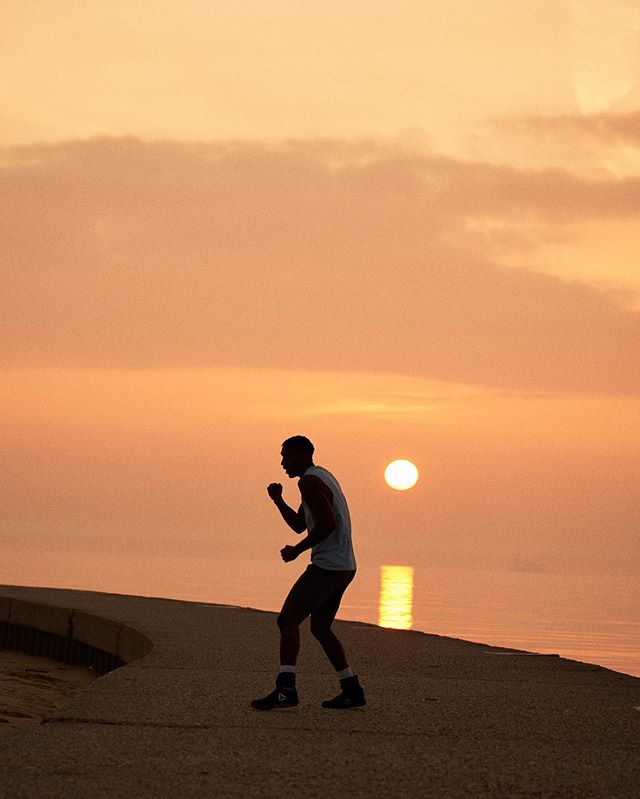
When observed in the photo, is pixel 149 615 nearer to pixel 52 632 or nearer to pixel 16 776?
pixel 52 632

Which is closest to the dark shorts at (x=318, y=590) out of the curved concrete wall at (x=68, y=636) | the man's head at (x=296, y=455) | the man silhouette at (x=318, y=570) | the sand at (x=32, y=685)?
the man silhouette at (x=318, y=570)

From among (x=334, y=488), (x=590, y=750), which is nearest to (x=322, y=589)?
(x=334, y=488)

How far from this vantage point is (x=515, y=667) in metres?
13.3

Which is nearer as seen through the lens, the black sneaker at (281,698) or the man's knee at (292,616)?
the black sneaker at (281,698)

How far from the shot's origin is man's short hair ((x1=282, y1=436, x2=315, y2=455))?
958 centimetres

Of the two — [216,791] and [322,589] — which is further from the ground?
[322,589]

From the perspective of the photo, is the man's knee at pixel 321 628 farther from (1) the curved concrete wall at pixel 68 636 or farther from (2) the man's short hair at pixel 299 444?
(1) the curved concrete wall at pixel 68 636

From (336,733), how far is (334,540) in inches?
66.0

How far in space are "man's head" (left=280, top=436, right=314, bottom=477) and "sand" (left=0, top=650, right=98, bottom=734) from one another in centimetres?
265

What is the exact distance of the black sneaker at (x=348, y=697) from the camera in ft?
31.1

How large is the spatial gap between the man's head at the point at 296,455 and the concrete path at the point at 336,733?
1664 mm

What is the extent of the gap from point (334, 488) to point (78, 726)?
8.20ft

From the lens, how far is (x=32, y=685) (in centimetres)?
1426

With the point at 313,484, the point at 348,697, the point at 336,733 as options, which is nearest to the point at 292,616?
the point at 348,697
